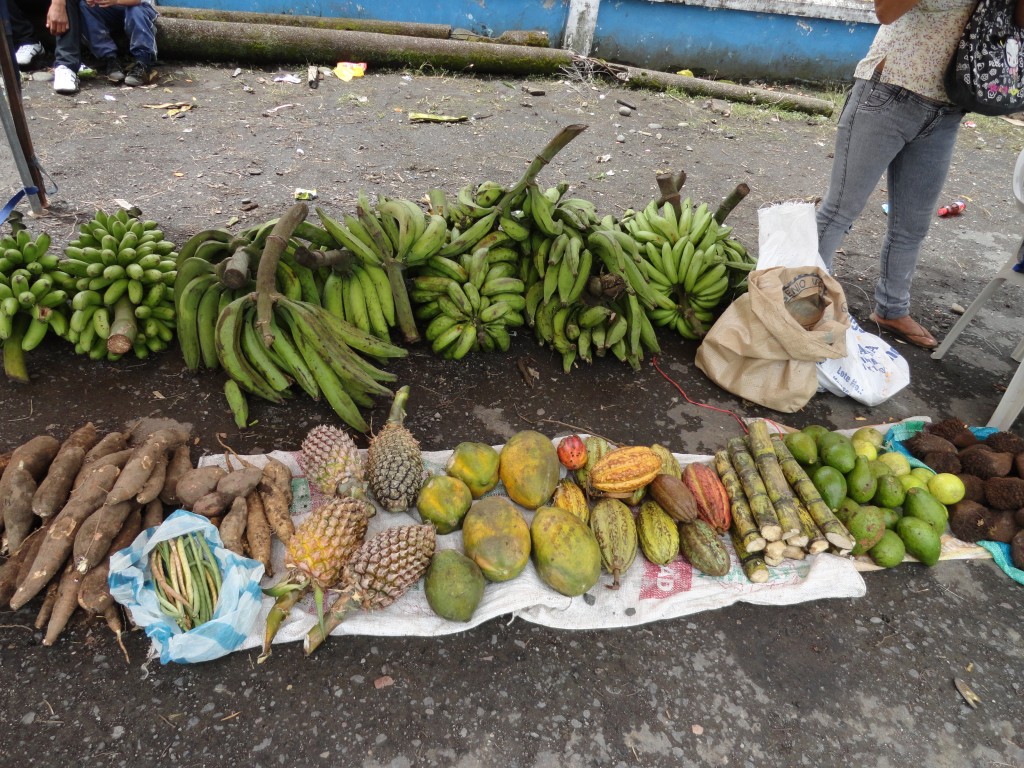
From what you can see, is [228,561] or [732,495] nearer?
[228,561]

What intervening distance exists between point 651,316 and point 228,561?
111 inches

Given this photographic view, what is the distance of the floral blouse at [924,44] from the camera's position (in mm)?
3064

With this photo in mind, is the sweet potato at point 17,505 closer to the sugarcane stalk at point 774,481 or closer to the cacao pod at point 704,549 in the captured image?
the cacao pod at point 704,549

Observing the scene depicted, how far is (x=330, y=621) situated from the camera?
6.93 feet

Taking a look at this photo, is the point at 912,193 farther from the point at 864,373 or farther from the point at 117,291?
the point at 117,291

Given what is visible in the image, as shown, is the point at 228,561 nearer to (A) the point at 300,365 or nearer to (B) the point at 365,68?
(A) the point at 300,365

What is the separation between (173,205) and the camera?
4746 mm

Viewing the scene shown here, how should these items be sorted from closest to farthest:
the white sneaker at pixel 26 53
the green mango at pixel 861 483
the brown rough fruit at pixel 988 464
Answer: the green mango at pixel 861 483 → the brown rough fruit at pixel 988 464 → the white sneaker at pixel 26 53

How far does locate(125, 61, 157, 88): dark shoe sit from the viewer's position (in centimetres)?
680

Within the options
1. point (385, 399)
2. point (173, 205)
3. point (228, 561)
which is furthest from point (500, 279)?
point (173, 205)

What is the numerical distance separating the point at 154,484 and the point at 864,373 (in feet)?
12.0

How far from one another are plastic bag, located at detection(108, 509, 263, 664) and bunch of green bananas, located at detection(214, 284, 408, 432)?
0.83 metres

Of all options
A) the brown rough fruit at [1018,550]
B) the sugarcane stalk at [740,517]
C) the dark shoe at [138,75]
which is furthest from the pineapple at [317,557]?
the dark shoe at [138,75]

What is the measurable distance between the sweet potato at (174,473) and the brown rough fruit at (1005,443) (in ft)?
12.4
